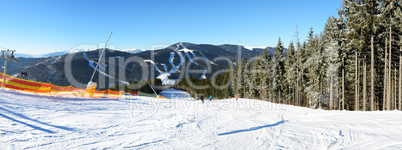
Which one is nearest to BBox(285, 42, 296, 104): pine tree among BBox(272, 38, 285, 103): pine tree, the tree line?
the tree line

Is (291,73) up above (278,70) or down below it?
below

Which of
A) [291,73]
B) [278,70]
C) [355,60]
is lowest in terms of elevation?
[291,73]

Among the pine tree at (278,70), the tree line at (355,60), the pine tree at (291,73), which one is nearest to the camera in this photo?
the tree line at (355,60)

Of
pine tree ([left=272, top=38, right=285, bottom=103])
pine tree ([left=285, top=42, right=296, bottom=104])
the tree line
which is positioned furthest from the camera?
pine tree ([left=272, top=38, right=285, bottom=103])

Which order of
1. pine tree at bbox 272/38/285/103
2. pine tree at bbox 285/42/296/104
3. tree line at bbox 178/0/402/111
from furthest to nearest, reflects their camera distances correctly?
pine tree at bbox 272/38/285/103
pine tree at bbox 285/42/296/104
tree line at bbox 178/0/402/111

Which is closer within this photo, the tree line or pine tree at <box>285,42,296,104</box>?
the tree line

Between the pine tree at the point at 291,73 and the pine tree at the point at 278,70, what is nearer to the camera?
the pine tree at the point at 291,73

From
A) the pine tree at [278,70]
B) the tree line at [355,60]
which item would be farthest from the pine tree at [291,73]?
the pine tree at [278,70]

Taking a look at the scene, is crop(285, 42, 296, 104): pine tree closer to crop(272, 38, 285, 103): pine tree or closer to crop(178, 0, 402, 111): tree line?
crop(178, 0, 402, 111): tree line

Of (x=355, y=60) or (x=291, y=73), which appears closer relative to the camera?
(x=355, y=60)

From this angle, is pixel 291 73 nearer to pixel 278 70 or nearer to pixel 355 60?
pixel 278 70

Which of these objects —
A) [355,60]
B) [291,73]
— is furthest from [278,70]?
[355,60]

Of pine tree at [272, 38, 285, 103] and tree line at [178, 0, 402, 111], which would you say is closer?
tree line at [178, 0, 402, 111]

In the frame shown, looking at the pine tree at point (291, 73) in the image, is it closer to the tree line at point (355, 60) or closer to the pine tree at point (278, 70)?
the tree line at point (355, 60)
